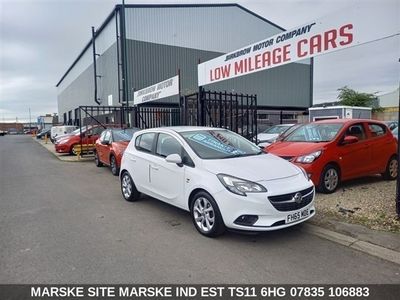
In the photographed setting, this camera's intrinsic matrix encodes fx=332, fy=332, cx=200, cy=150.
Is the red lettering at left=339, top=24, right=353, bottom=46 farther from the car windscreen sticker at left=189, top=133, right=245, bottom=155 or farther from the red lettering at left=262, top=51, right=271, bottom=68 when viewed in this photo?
the car windscreen sticker at left=189, top=133, right=245, bottom=155

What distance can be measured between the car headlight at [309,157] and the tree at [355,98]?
32391 mm

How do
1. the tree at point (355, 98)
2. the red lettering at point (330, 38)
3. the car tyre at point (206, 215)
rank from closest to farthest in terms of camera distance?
the car tyre at point (206, 215), the red lettering at point (330, 38), the tree at point (355, 98)

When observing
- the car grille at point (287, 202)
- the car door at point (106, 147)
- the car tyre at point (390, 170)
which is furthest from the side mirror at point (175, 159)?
the car door at point (106, 147)

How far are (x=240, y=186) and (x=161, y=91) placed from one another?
361 inches

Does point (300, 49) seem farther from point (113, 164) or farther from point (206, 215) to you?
point (113, 164)

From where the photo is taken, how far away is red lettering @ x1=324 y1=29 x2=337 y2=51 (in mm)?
6350

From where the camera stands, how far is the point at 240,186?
14.1ft

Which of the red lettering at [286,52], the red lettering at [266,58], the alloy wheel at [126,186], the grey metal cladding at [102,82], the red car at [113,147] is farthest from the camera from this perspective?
the grey metal cladding at [102,82]

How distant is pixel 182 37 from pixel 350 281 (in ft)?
83.7

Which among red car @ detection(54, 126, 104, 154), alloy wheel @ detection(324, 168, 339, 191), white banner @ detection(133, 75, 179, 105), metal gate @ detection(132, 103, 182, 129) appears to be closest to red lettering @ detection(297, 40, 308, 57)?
alloy wheel @ detection(324, 168, 339, 191)

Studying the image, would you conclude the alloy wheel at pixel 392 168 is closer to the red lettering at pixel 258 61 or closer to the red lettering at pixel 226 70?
the red lettering at pixel 258 61

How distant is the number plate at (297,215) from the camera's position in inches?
170

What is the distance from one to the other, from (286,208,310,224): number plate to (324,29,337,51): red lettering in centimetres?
356

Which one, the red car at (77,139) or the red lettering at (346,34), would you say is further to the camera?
the red car at (77,139)
